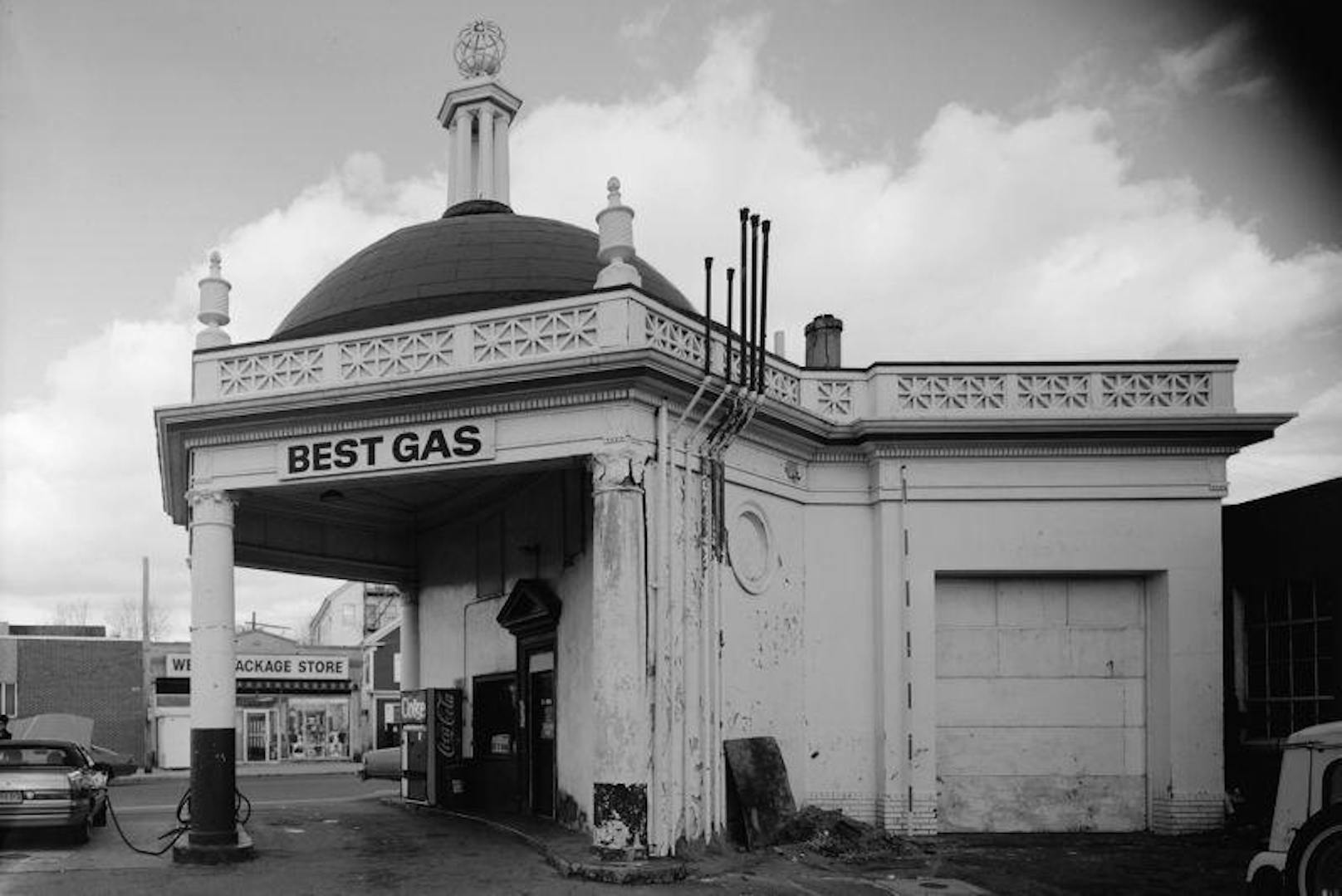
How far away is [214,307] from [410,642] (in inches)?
344

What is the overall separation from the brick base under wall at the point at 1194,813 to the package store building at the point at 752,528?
0.05 meters

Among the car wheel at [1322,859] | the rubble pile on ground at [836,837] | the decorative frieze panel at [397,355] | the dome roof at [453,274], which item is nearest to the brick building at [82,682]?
the dome roof at [453,274]

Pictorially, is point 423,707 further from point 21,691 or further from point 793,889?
point 21,691

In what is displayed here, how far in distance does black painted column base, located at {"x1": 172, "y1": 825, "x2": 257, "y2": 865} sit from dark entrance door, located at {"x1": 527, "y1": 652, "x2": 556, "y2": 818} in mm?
4607

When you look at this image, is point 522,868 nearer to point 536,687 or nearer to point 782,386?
point 536,687

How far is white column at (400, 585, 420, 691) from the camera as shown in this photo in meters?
23.7

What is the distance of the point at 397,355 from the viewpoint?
1529 centimetres

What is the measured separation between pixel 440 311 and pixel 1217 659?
11.9 meters

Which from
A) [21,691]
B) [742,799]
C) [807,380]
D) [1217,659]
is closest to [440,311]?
[807,380]

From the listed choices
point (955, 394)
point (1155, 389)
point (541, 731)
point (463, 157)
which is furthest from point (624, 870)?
point (463, 157)

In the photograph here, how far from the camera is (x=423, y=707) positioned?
21.3 meters

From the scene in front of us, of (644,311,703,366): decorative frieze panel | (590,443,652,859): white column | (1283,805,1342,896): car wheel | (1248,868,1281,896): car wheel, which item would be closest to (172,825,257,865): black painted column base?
(590,443,652,859): white column

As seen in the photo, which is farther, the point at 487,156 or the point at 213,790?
the point at 487,156

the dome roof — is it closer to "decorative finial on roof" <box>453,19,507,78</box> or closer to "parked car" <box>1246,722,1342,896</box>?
"decorative finial on roof" <box>453,19,507,78</box>
